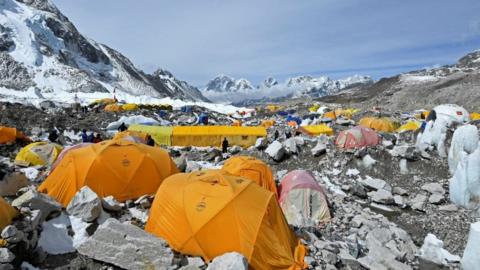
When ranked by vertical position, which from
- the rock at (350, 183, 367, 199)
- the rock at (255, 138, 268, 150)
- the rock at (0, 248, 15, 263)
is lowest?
the rock at (350, 183, 367, 199)

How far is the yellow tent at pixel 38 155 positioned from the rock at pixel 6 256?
36.4 feet

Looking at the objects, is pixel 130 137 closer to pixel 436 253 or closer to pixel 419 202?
pixel 419 202

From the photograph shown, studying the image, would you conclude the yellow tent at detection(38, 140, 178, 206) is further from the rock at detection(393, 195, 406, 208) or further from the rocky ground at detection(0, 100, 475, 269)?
the rock at detection(393, 195, 406, 208)

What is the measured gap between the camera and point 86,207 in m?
9.53

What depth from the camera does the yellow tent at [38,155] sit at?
17609 millimetres

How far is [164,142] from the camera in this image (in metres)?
28.4

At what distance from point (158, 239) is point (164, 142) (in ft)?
66.6

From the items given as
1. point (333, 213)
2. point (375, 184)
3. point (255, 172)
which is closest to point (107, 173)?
point (255, 172)

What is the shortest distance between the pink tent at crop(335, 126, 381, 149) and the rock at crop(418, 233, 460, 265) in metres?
9.75

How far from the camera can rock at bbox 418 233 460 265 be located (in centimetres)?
1169

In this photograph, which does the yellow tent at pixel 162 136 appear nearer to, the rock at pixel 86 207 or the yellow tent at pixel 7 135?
the yellow tent at pixel 7 135

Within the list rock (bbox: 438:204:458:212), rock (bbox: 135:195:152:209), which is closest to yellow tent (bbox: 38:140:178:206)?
rock (bbox: 135:195:152:209)

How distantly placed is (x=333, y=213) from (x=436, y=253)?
3.50 metres

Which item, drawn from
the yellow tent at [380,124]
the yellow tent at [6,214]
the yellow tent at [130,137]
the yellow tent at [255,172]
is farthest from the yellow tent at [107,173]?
the yellow tent at [380,124]
